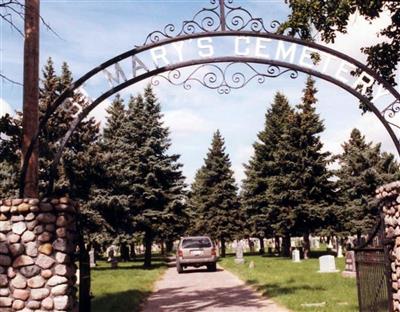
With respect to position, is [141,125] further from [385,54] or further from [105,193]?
[385,54]

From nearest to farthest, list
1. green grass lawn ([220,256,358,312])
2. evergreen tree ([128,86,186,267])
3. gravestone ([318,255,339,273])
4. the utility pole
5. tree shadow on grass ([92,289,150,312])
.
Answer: the utility pole, green grass lawn ([220,256,358,312]), tree shadow on grass ([92,289,150,312]), gravestone ([318,255,339,273]), evergreen tree ([128,86,186,267])

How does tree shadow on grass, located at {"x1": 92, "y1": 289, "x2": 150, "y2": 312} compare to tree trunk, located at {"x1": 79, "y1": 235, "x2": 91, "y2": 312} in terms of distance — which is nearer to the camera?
tree trunk, located at {"x1": 79, "y1": 235, "x2": 91, "y2": 312}

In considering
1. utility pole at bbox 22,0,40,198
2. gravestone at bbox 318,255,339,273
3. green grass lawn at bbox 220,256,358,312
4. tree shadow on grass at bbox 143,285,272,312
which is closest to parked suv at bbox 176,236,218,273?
green grass lawn at bbox 220,256,358,312

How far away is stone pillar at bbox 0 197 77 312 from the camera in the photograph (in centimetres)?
870

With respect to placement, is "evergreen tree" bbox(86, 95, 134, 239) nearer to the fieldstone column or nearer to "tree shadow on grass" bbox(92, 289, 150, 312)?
"tree shadow on grass" bbox(92, 289, 150, 312)

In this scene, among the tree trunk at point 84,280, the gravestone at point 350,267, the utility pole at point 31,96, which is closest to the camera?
the tree trunk at point 84,280

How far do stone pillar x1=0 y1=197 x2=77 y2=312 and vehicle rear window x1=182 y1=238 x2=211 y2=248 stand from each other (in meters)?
17.9

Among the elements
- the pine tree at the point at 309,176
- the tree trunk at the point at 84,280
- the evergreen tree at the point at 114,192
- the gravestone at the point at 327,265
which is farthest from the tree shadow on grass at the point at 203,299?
the pine tree at the point at 309,176

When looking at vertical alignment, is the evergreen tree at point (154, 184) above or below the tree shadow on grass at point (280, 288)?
above

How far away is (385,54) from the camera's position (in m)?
11.8

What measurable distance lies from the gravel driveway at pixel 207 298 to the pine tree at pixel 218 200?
96.8 ft

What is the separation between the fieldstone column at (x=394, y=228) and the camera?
28.2 ft

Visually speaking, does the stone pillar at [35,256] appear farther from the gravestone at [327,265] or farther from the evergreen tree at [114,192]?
the evergreen tree at [114,192]

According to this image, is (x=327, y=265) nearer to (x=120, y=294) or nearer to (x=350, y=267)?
(x=350, y=267)
